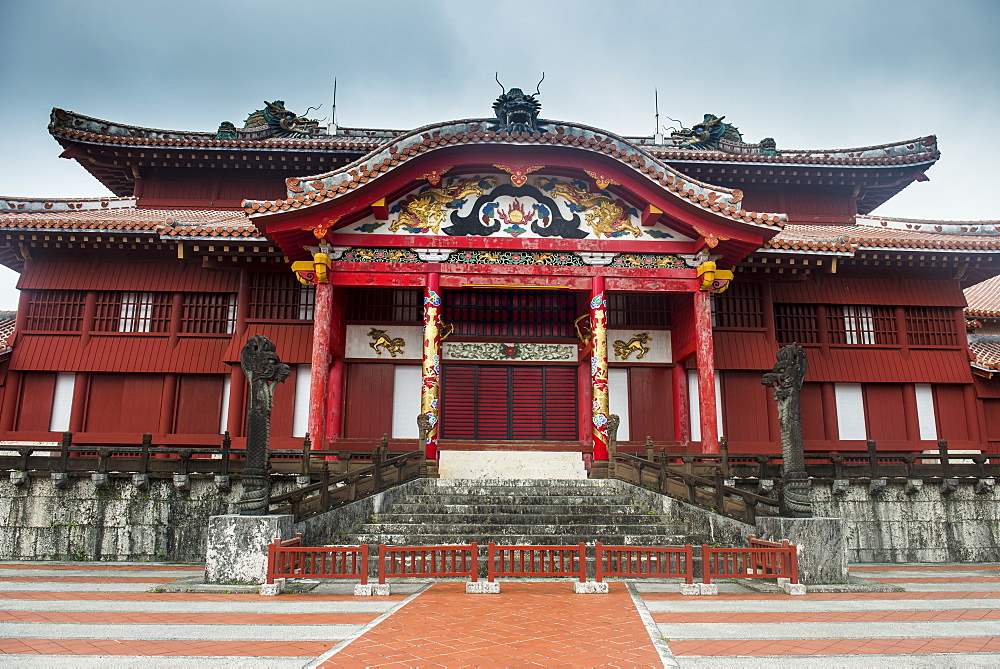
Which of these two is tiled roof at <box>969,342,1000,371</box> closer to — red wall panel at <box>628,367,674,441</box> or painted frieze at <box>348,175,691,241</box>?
red wall panel at <box>628,367,674,441</box>

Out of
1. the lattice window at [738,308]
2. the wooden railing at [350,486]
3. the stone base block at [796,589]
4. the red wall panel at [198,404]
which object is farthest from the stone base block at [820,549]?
the red wall panel at [198,404]

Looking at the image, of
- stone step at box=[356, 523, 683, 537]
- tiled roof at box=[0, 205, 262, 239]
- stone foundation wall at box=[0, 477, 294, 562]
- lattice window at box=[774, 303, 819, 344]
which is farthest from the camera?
lattice window at box=[774, 303, 819, 344]

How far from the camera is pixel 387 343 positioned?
17.5 m

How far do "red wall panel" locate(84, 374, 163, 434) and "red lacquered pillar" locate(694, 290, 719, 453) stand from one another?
513 inches

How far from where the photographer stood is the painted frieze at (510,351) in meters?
17.7

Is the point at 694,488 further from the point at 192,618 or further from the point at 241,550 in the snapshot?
the point at 192,618

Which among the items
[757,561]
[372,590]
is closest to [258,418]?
[372,590]

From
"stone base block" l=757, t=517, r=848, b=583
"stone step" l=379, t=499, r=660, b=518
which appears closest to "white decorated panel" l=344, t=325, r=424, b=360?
"stone step" l=379, t=499, r=660, b=518

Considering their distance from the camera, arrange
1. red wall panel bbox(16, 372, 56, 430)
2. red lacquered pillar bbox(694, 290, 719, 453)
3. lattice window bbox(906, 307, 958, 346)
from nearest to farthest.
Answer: red lacquered pillar bbox(694, 290, 719, 453) → red wall panel bbox(16, 372, 56, 430) → lattice window bbox(906, 307, 958, 346)

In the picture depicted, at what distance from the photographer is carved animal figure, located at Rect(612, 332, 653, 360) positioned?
701 inches

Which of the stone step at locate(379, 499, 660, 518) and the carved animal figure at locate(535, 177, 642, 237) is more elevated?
the carved animal figure at locate(535, 177, 642, 237)

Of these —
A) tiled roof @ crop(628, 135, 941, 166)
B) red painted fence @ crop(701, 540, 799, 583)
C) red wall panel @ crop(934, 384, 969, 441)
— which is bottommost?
red painted fence @ crop(701, 540, 799, 583)

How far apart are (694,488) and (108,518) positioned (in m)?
11.3

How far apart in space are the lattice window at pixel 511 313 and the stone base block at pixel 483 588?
9.62 m
